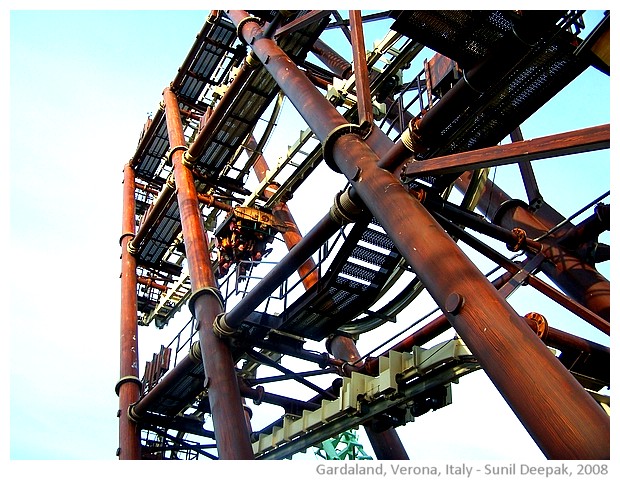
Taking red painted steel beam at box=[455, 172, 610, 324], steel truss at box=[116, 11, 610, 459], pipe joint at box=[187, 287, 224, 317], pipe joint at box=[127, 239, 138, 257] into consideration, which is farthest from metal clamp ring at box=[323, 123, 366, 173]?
pipe joint at box=[127, 239, 138, 257]

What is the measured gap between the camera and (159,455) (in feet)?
52.7

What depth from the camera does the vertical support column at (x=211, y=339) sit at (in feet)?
35.5

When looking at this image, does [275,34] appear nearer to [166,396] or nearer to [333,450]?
[166,396]

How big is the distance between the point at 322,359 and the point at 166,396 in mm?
3735

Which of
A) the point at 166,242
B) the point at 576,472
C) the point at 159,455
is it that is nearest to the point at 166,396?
the point at 159,455

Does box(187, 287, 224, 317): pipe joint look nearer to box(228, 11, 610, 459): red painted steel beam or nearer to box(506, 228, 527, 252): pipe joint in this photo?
box(228, 11, 610, 459): red painted steel beam

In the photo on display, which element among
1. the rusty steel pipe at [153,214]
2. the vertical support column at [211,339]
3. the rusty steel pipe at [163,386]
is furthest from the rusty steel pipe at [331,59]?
the rusty steel pipe at [163,386]

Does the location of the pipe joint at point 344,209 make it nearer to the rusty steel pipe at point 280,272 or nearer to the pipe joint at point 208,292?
the rusty steel pipe at point 280,272

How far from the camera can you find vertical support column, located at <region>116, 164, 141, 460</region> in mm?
14984

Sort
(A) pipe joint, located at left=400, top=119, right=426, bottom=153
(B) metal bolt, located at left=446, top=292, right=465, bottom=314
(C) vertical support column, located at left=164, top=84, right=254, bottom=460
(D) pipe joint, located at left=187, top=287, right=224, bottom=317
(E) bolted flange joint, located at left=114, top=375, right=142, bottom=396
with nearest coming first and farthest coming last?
(B) metal bolt, located at left=446, top=292, right=465, bottom=314
(A) pipe joint, located at left=400, top=119, right=426, bottom=153
(C) vertical support column, located at left=164, top=84, right=254, bottom=460
(D) pipe joint, located at left=187, top=287, right=224, bottom=317
(E) bolted flange joint, located at left=114, top=375, right=142, bottom=396

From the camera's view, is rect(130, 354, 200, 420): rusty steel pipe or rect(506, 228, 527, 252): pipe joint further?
rect(130, 354, 200, 420): rusty steel pipe

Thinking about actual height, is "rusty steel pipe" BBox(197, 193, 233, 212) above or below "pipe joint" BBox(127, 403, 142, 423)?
above

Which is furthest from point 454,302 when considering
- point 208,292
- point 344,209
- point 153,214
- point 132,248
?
point 132,248

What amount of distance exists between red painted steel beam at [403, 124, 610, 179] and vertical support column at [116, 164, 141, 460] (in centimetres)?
972
